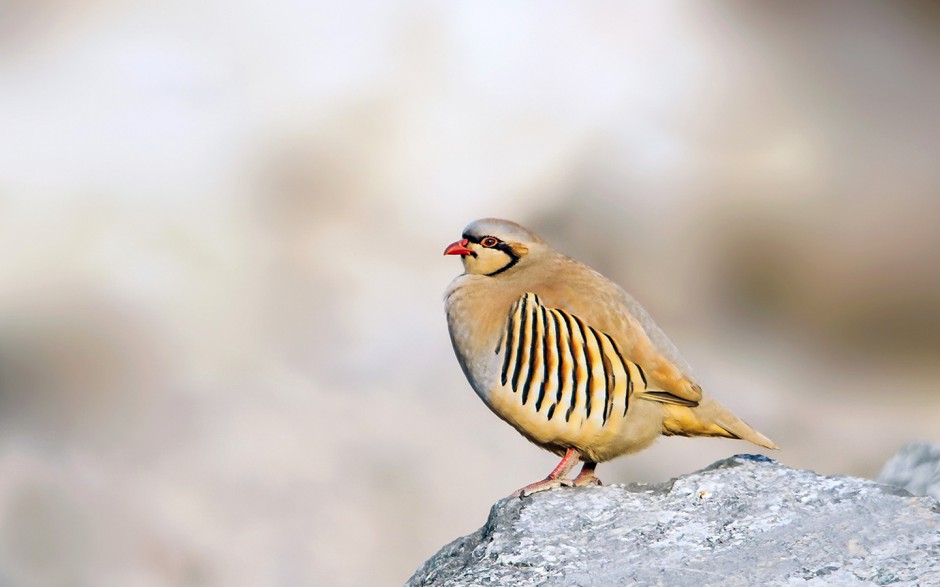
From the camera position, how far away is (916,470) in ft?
14.8

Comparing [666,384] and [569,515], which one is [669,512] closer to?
[569,515]

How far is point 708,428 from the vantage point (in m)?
4.08

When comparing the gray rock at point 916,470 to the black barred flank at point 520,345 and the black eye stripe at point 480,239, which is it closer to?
the black barred flank at point 520,345

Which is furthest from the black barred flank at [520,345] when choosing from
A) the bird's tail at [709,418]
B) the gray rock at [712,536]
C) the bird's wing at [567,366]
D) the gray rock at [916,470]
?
the gray rock at [916,470]

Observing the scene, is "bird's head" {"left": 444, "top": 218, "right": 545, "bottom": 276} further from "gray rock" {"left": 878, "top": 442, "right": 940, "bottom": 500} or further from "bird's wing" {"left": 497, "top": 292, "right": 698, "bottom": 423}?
"gray rock" {"left": 878, "top": 442, "right": 940, "bottom": 500}

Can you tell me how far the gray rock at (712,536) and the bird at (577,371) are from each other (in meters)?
0.31

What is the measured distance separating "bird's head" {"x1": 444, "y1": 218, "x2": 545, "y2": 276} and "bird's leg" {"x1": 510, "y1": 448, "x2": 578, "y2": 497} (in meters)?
0.76

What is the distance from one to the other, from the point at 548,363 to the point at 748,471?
29.5 inches

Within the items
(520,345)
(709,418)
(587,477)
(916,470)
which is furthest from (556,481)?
(916,470)

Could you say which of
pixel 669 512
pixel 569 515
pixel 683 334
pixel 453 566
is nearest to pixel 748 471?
pixel 669 512

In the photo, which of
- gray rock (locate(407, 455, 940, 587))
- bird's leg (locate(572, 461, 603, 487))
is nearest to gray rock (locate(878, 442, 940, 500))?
gray rock (locate(407, 455, 940, 587))

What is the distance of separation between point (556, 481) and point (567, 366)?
0.39 meters

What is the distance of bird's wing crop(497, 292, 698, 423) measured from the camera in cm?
389

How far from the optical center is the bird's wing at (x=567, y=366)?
389cm
